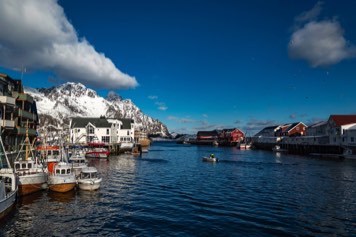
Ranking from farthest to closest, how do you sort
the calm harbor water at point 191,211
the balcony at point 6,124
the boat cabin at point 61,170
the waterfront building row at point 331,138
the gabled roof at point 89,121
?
1. the gabled roof at point 89,121
2. the waterfront building row at point 331,138
3. the balcony at point 6,124
4. the boat cabin at point 61,170
5. the calm harbor water at point 191,211

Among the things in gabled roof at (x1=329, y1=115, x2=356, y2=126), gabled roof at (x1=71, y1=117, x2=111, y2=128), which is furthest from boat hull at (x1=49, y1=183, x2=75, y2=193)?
gabled roof at (x1=329, y1=115, x2=356, y2=126)

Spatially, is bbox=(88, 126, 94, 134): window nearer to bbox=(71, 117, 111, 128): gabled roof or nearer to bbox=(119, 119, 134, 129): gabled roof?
bbox=(71, 117, 111, 128): gabled roof

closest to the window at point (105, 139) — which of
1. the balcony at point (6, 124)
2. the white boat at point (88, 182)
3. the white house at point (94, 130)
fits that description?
the white house at point (94, 130)

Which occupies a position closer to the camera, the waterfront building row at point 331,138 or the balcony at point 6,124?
the balcony at point 6,124

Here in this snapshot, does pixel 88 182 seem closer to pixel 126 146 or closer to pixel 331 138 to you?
pixel 126 146

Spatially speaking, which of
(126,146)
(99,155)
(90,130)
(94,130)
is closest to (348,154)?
(99,155)

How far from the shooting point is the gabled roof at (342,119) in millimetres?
106375

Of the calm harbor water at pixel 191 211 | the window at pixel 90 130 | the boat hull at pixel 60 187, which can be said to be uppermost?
the window at pixel 90 130

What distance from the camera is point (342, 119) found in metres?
109

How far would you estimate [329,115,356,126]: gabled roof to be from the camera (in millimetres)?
106375

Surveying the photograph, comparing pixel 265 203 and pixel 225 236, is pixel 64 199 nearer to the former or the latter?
pixel 225 236

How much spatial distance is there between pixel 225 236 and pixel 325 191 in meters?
24.1

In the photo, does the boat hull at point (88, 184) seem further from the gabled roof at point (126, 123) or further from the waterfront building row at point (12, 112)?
the gabled roof at point (126, 123)

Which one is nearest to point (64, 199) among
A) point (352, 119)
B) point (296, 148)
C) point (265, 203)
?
point (265, 203)
